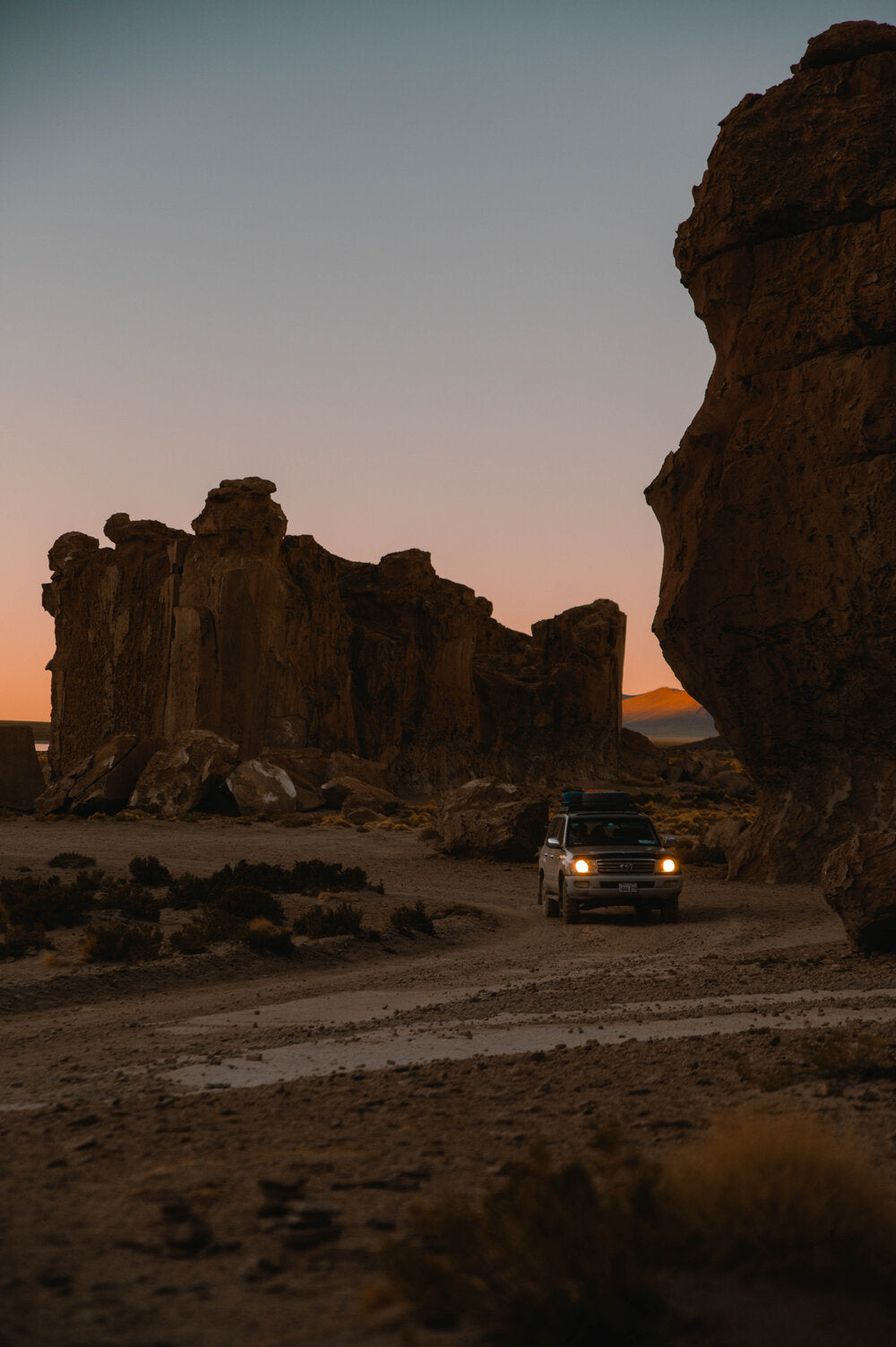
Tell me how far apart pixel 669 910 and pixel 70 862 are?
12645 mm

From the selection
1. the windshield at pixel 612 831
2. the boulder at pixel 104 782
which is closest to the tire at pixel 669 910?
the windshield at pixel 612 831

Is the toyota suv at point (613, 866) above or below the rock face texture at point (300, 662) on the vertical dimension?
below

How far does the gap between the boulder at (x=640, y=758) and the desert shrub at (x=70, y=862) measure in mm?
58738

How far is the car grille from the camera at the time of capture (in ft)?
61.2

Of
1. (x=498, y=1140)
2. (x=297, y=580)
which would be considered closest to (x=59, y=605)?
(x=297, y=580)

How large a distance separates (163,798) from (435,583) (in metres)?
33.1

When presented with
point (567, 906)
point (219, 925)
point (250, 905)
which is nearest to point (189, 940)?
point (219, 925)

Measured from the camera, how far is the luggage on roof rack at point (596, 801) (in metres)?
22.4

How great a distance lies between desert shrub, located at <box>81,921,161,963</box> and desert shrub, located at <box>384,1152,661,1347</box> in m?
11.0

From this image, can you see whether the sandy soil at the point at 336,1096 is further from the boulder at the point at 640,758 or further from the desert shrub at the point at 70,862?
the boulder at the point at 640,758

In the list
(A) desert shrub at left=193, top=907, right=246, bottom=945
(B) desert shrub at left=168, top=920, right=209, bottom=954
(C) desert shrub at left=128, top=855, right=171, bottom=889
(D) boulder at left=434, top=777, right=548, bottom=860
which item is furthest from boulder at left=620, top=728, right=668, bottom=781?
(B) desert shrub at left=168, top=920, right=209, bottom=954

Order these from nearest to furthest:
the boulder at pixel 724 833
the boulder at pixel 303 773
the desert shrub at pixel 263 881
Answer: the desert shrub at pixel 263 881 → the boulder at pixel 724 833 → the boulder at pixel 303 773

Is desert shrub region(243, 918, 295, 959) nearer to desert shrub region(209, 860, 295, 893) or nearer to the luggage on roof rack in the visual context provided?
desert shrub region(209, 860, 295, 893)

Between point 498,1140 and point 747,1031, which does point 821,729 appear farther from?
point 498,1140
